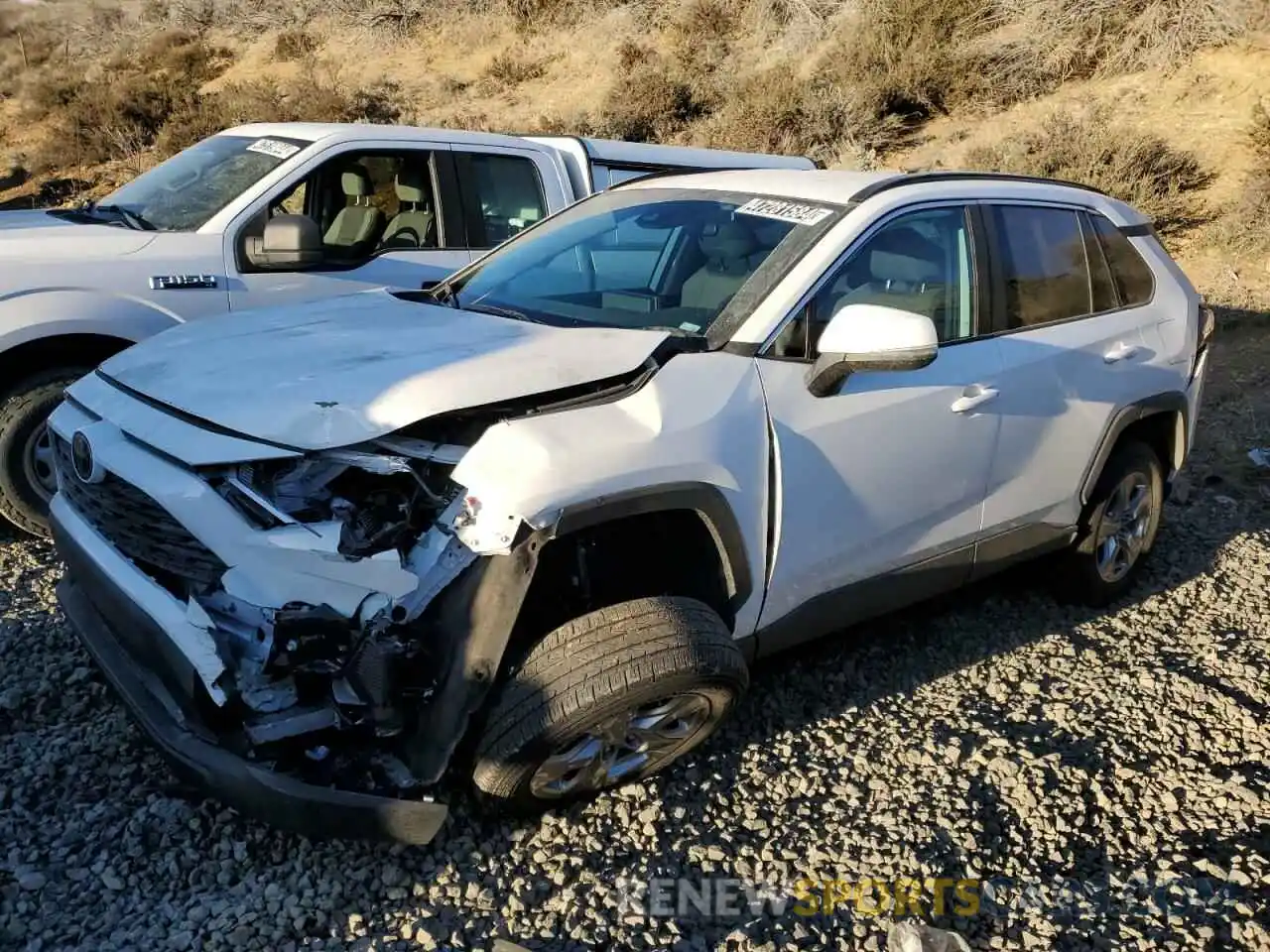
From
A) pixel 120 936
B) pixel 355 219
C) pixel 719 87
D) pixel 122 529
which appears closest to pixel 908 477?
pixel 122 529

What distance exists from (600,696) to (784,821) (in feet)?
2.62

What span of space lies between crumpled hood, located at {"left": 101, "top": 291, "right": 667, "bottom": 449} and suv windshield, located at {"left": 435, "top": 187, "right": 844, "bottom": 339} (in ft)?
0.76

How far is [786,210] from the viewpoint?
135 inches

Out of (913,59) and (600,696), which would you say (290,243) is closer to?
(600,696)

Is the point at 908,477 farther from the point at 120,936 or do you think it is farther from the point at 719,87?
the point at 719,87

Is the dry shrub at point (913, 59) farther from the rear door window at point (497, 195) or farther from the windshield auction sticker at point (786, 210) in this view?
the windshield auction sticker at point (786, 210)

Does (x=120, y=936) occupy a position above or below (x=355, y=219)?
below

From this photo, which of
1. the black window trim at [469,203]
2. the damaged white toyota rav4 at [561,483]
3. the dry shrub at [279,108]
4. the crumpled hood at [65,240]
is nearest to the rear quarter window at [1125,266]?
the damaged white toyota rav4 at [561,483]

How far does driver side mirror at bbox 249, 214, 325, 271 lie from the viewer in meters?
4.75

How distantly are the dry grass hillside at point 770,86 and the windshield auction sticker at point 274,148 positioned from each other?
8139mm

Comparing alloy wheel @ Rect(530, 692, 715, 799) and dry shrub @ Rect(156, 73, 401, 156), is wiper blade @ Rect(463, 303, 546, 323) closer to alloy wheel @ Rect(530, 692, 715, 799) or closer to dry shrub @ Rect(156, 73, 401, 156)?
alloy wheel @ Rect(530, 692, 715, 799)

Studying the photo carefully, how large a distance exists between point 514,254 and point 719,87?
1180 centimetres

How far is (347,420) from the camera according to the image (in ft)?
8.23

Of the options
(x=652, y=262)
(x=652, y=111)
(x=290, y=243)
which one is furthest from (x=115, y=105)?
(x=652, y=262)
